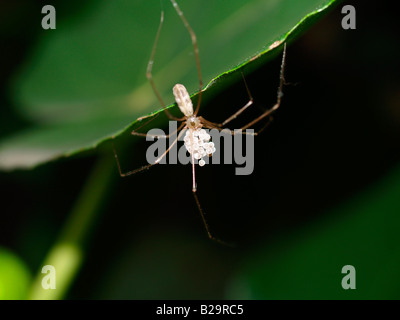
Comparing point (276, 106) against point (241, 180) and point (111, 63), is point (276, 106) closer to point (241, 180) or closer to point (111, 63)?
point (241, 180)

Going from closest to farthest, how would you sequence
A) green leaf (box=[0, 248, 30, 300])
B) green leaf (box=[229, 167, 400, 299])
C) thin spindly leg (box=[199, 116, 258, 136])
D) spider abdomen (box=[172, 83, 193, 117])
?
green leaf (box=[0, 248, 30, 300]), spider abdomen (box=[172, 83, 193, 117]), green leaf (box=[229, 167, 400, 299]), thin spindly leg (box=[199, 116, 258, 136])

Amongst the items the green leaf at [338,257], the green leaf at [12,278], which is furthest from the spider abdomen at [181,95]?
the green leaf at [12,278]

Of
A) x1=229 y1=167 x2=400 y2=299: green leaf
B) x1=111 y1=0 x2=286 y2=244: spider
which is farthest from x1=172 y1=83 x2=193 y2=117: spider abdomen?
x1=229 y1=167 x2=400 y2=299: green leaf

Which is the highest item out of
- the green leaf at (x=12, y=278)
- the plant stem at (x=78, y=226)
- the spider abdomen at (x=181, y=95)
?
the spider abdomen at (x=181, y=95)

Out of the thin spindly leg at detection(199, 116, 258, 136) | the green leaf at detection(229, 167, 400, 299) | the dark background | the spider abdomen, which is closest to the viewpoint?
the spider abdomen

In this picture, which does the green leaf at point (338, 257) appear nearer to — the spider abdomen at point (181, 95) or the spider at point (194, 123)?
the spider at point (194, 123)

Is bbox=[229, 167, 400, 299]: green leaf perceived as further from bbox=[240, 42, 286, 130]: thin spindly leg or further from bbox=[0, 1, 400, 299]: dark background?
bbox=[240, 42, 286, 130]: thin spindly leg

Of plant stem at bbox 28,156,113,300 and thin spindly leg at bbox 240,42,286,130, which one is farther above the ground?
thin spindly leg at bbox 240,42,286,130

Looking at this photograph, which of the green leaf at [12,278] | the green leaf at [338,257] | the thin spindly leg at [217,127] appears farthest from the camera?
the thin spindly leg at [217,127]
